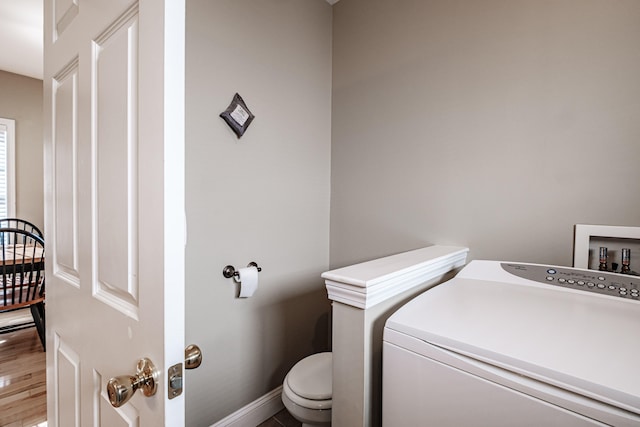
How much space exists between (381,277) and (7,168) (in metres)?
4.42

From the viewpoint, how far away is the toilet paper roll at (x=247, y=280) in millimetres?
1542

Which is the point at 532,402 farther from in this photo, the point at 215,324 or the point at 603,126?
the point at 215,324

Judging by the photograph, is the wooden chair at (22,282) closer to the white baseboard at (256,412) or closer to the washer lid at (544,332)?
the white baseboard at (256,412)

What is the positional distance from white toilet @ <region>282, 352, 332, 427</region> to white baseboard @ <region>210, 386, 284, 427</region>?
1.32 feet

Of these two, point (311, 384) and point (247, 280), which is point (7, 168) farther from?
point (311, 384)

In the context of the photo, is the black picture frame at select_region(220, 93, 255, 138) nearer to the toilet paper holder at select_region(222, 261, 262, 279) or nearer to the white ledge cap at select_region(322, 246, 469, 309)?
the toilet paper holder at select_region(222, 261, 262, 279)

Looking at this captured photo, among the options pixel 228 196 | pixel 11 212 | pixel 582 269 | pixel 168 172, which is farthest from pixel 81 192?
pixel 11 212

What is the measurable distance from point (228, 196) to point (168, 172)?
1.05 m

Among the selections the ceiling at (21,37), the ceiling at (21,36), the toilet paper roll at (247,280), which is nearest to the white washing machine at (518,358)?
the toilet paper roll at (247,280)

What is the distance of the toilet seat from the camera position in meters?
1.30

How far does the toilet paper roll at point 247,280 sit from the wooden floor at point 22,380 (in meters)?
1.39

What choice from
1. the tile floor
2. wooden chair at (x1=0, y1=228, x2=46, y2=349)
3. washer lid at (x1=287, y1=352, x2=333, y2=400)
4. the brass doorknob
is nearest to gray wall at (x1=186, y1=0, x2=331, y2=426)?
the tile floor

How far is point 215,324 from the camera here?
1498 mm

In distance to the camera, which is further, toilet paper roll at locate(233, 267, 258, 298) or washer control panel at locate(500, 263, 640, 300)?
toilet paper roll at locate(233, 267, 258, 298)
